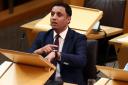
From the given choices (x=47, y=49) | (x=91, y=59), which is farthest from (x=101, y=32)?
(x=47, y=49)

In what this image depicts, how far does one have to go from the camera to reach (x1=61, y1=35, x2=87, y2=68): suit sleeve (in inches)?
125

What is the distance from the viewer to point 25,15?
24.4 feet

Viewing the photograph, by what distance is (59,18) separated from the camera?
334cm

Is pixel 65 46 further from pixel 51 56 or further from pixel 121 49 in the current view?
pixel 121 49

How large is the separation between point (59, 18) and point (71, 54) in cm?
35

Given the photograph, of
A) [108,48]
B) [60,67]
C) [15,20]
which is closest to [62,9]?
[60,67]

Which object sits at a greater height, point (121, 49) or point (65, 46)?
point (65, 46)

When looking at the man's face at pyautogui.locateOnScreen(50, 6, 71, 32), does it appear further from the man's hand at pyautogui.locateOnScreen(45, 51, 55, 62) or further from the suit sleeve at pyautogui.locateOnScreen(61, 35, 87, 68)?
the man's hand at pyautogui.locateOnScreen(45, 51, 55, 62)

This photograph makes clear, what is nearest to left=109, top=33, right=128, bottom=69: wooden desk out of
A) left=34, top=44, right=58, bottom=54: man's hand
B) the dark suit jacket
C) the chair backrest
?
the chair backrest

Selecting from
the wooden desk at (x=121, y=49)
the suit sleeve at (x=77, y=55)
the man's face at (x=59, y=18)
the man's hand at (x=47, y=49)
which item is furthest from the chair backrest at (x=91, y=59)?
the wooden desk at (x=121, y=49)

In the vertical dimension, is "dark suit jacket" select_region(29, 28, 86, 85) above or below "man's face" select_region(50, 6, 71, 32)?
below

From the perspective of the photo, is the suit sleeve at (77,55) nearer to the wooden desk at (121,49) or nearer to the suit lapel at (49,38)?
the suit lapel at (49,38)

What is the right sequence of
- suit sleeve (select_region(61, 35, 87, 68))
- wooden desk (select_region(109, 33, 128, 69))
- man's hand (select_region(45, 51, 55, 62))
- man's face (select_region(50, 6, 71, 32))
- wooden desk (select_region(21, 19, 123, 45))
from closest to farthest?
1. man's hand (select_region(45, 51, 55, 62))
2. suit sleeve (select_region(61, 35, 87, 68))
3. man's face (select_region(50, 6, 71, 32))
4. wooden desk (select_region(109, 33, 128, 69))
5. wooden desk (select_region(21, 19, 123, 45))

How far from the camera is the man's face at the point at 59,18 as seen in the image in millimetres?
3320
